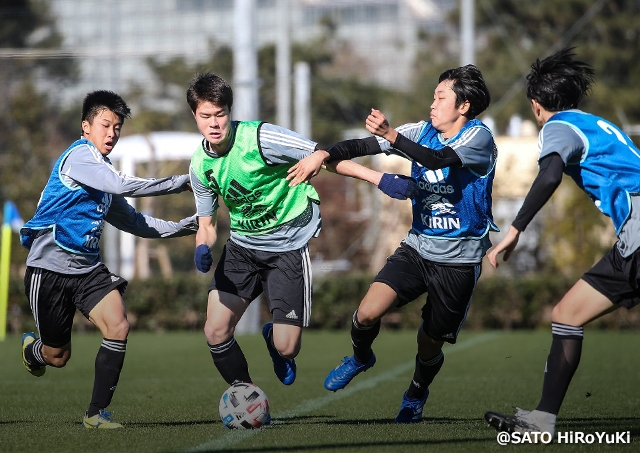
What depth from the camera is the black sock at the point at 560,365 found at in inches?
195

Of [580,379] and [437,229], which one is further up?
[437,229]

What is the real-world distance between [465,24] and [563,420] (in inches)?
602

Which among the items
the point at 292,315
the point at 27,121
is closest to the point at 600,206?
the point at 292,315

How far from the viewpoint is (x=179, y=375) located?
10023mm

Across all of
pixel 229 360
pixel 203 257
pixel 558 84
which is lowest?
pixel 229 360

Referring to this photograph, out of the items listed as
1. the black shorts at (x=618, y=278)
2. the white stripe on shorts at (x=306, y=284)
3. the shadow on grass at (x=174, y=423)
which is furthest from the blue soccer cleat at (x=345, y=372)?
the black shorts at (x=618, y=278)

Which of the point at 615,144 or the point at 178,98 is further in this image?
the point at 178,98

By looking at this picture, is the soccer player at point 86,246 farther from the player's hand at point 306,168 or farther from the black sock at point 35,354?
the player's hand at point 306,168

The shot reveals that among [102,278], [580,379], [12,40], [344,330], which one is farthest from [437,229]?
[12,40]

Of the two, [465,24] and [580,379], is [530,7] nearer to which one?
[465,24]

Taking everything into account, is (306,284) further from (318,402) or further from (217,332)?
(318,402)

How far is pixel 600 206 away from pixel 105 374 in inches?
130

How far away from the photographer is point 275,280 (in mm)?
6191

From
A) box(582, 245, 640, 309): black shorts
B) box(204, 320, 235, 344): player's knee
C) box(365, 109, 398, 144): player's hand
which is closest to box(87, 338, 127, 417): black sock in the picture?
box(204, 320, 235, 344): player's knee
